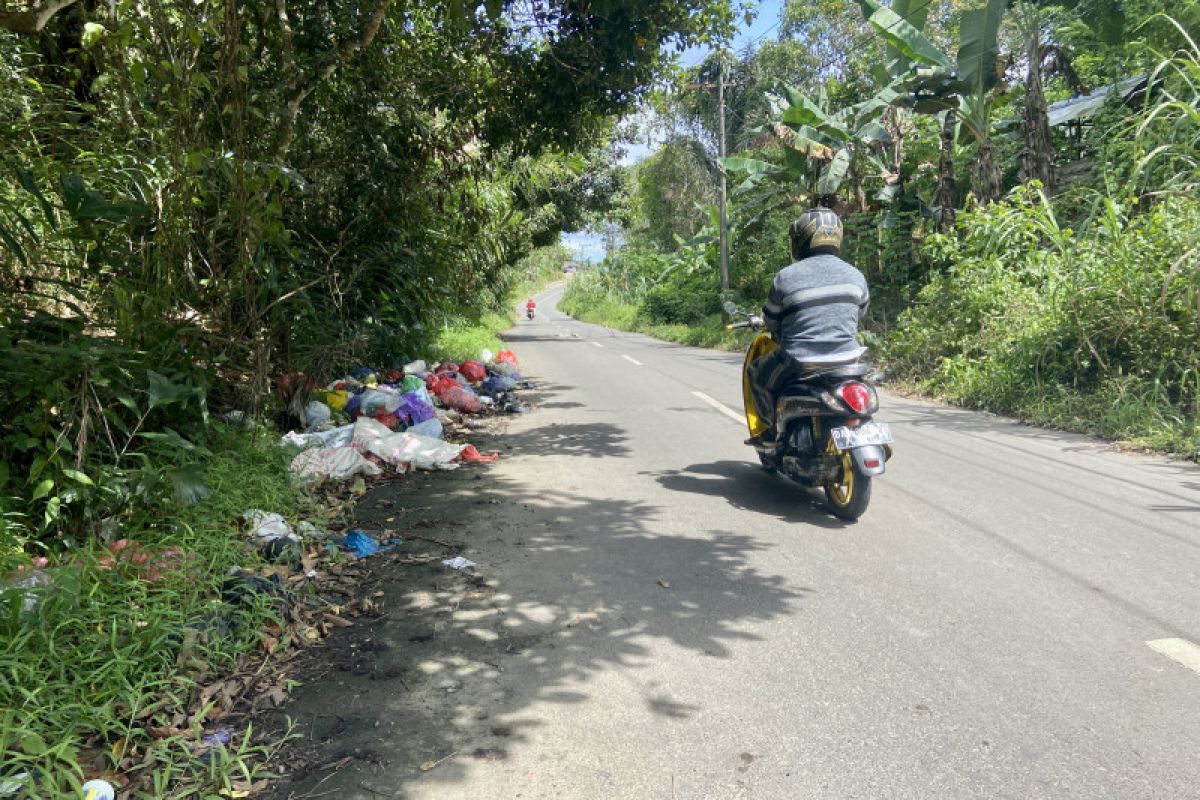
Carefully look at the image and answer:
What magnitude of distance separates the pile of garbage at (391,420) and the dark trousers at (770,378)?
2.53 meters

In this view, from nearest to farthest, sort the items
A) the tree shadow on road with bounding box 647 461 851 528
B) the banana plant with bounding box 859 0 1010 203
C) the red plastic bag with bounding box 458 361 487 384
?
the tree shadow on road with bounding box 647 461 851 528 → the red plastic bag with bounding box 458 361 487 384 → the banana plant with bounding box 859 0 1010 203

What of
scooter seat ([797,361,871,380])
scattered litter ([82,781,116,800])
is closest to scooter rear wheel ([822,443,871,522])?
scooter seat ([797,361,871,380])

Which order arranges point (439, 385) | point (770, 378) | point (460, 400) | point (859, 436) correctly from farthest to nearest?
point (439, 385), point (460, 400), point (770, 378), point (859, 436)

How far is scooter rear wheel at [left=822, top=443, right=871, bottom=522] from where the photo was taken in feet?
15.4

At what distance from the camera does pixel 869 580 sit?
3824 millimetres

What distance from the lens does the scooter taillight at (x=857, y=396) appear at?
4629 mm

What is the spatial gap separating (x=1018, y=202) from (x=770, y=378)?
24.3 feet

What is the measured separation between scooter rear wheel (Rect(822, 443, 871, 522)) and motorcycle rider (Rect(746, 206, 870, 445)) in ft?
2.02

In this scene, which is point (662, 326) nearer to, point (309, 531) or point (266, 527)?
point (309, 531)

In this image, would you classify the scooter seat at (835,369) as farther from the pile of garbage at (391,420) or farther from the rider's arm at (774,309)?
the pile of garbage at (391,420)

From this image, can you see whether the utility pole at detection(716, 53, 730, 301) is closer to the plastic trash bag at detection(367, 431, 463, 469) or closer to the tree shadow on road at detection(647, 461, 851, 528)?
the tree shadow on road at detection(647, 461, 851, 528)

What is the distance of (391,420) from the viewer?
7441 mm

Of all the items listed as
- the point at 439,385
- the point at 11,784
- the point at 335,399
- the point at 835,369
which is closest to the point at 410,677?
the point at 11,784

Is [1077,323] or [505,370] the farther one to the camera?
[505,370]
